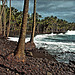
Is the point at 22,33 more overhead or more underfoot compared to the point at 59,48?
more overhead

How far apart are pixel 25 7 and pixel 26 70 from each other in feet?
13.9

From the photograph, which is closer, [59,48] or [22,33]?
[22,33]

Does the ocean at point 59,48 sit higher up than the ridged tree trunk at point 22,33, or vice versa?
the ridged tree trunk at point 22,33

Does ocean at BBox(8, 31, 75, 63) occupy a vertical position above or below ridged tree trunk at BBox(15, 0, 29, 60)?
below

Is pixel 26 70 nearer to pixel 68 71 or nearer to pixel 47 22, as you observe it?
pixel 68 71

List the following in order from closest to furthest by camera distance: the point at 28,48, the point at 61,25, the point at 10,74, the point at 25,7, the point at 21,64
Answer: the point at 10,74 → the point at 21,64 → the point at 25,7 → the point at 28,48 → the point at 61,25

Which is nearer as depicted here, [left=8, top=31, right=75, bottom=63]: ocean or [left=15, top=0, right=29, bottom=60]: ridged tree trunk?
[left=15, top=0, right=29, bottom=60]: ridged tree trunk

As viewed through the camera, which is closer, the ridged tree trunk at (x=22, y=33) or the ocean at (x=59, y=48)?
the ridged tree trunk at (x=22, y=33)

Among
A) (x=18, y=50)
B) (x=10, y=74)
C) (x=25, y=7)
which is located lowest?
(x=10, y=74)

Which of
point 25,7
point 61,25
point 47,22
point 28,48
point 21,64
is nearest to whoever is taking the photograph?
point 21,64

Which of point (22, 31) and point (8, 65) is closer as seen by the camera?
point (8, 65)

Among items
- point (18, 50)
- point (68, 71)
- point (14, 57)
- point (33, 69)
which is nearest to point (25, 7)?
point (18, 50)

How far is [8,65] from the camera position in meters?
6.89

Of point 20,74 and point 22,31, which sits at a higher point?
point 22,31
